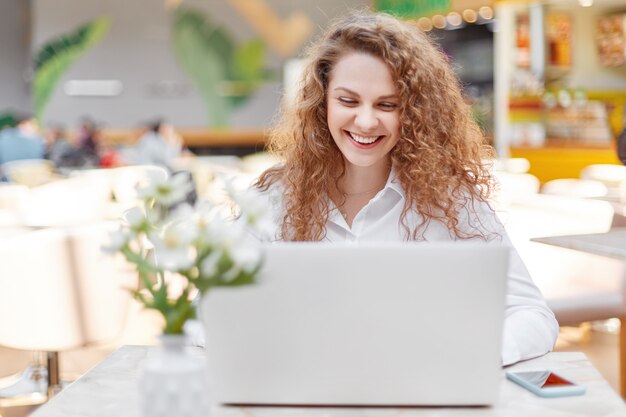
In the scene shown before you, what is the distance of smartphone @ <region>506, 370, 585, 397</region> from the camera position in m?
1.51

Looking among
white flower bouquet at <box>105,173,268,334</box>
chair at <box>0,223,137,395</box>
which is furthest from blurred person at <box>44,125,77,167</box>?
white flower bouquet at <box>105,173,268,334</box>

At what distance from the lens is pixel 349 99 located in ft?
7.02

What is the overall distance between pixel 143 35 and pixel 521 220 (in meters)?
12.8

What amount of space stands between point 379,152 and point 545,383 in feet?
2.55

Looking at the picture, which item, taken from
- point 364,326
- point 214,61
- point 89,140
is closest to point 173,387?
point 364,326

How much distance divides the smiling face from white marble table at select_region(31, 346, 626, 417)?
2.20ft

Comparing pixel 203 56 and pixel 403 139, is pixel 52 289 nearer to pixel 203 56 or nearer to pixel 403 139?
pixel 403 139

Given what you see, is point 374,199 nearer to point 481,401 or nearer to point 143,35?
point 481,401

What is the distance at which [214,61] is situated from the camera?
15.7 m

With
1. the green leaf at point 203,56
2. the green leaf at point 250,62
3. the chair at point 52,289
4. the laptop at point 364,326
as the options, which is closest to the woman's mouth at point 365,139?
the laptop at point 364,326

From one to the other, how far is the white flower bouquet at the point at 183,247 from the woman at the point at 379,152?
979 millimetres

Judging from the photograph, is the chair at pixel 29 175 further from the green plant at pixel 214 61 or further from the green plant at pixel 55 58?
the green plant at pixel 214 61

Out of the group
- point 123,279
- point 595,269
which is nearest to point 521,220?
point 595,269

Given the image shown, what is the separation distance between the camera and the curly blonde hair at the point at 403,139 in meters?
2.17
